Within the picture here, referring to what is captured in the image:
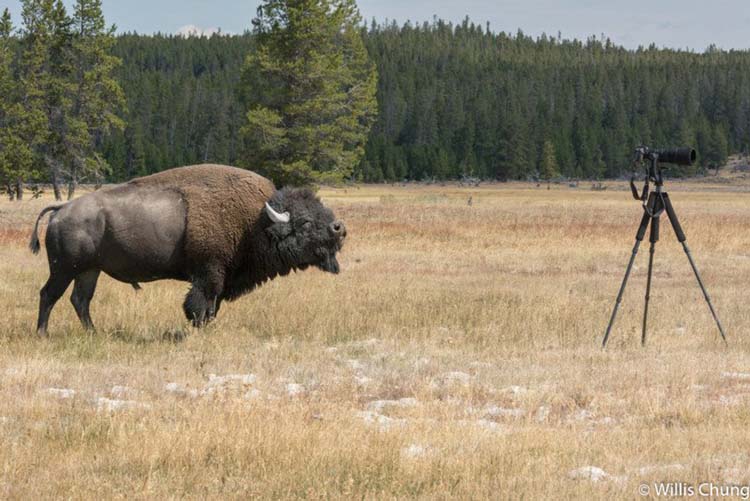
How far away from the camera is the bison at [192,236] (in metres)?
11.3

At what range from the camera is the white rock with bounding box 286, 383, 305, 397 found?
8.15 m

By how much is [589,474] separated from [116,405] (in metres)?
3.73

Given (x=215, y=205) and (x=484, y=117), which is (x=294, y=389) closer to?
(x=215, y=205)

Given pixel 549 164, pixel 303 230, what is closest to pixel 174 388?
pixel 303 230

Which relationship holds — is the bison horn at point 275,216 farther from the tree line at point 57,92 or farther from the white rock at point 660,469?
the tree line at point 57,92

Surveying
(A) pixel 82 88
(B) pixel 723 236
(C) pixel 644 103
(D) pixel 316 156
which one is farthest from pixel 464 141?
(B) pixel 723 236

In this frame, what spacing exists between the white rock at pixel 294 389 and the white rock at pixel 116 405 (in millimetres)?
1305

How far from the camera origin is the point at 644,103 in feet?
552

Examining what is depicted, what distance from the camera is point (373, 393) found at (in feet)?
27.2

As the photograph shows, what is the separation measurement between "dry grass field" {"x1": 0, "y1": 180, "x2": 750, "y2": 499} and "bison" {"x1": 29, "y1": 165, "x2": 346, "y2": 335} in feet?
2.13

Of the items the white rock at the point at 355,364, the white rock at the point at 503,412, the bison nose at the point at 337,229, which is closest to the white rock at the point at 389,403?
the white rock at the point at 503,412

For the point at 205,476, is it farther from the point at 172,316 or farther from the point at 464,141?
the point at 464,141

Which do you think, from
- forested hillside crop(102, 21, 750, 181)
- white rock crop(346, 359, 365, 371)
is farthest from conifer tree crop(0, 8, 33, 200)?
forested hillside crop(102, 21, 750, 181)

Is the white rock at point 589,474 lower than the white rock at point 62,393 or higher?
higher
